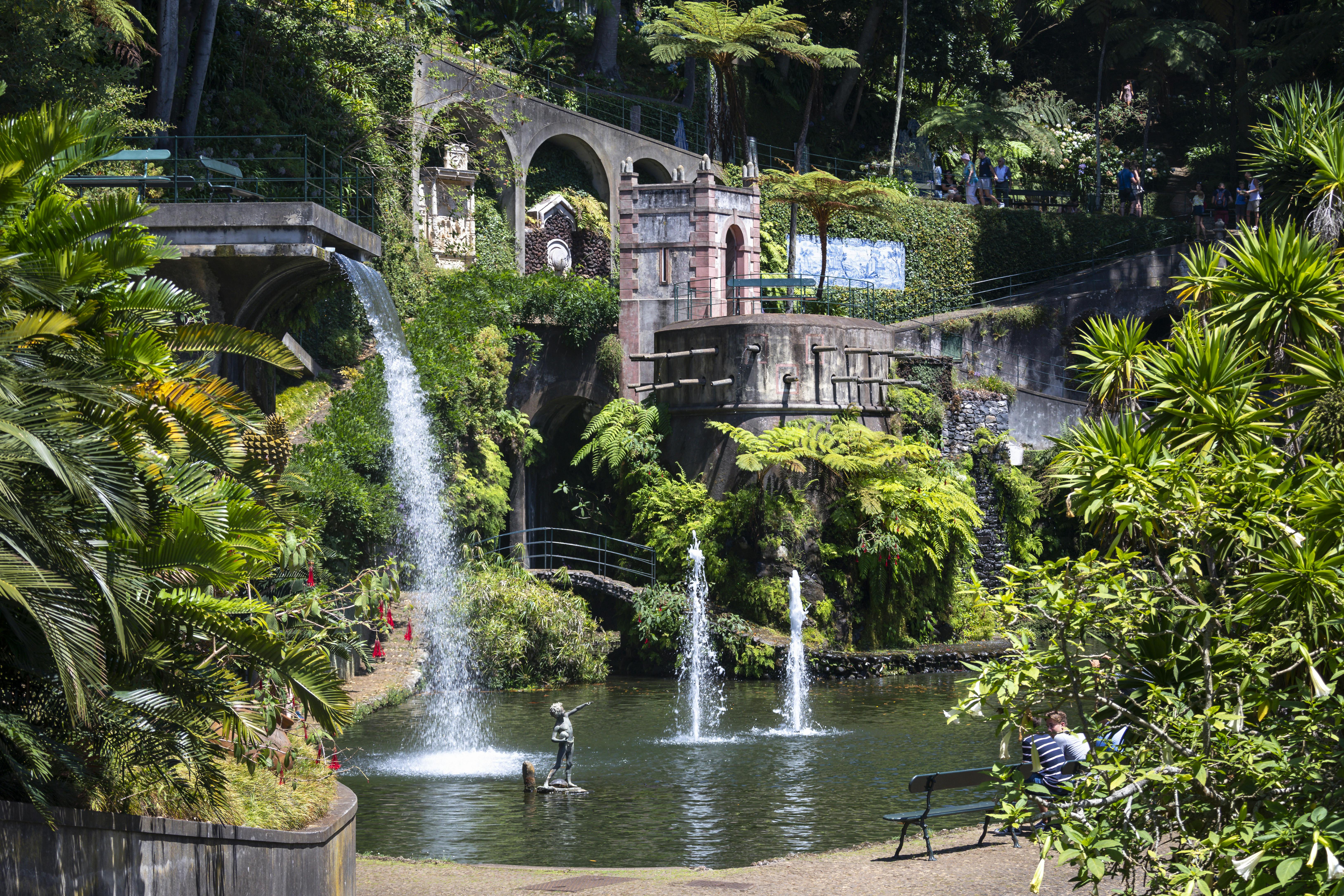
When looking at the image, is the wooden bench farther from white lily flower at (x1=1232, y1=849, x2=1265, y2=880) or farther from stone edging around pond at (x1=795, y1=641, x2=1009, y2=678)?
stone edging around pond at (x1=795, y1=641, x2=1009, y2=678)

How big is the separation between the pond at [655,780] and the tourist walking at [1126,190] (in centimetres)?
2403

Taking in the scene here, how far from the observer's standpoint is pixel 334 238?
62.2 feet

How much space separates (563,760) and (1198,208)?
3189 cm

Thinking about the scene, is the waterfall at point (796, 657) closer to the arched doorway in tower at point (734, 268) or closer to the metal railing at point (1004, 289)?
the arched doorway in tower at point (734, 268)

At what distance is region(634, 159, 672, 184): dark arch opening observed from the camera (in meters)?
36.9

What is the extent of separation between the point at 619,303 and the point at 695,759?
14.2 m

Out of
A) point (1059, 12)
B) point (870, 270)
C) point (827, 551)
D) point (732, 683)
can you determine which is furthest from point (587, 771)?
point (1059, 12)

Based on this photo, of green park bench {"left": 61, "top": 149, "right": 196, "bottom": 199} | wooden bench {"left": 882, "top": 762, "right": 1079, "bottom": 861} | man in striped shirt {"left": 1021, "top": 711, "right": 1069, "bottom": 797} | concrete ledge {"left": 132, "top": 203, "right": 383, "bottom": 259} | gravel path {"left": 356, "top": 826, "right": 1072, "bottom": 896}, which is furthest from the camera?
concrete ledge {"left": 132, "top": 203, "right": 383, "bottom": 259}

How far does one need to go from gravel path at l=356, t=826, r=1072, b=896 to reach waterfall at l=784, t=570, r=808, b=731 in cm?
847

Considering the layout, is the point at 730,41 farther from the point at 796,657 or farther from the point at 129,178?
Answer: the point at 129,178

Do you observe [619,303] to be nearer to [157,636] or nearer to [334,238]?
[334,238]

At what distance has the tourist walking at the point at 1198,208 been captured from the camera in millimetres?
38844

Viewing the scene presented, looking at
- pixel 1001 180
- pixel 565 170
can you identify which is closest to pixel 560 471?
pixel 565 170

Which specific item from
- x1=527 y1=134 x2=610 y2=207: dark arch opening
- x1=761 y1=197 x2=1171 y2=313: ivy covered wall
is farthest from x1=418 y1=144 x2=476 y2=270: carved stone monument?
x1=761 y1=197 x2=1171 y2=313: ivy covered wall
